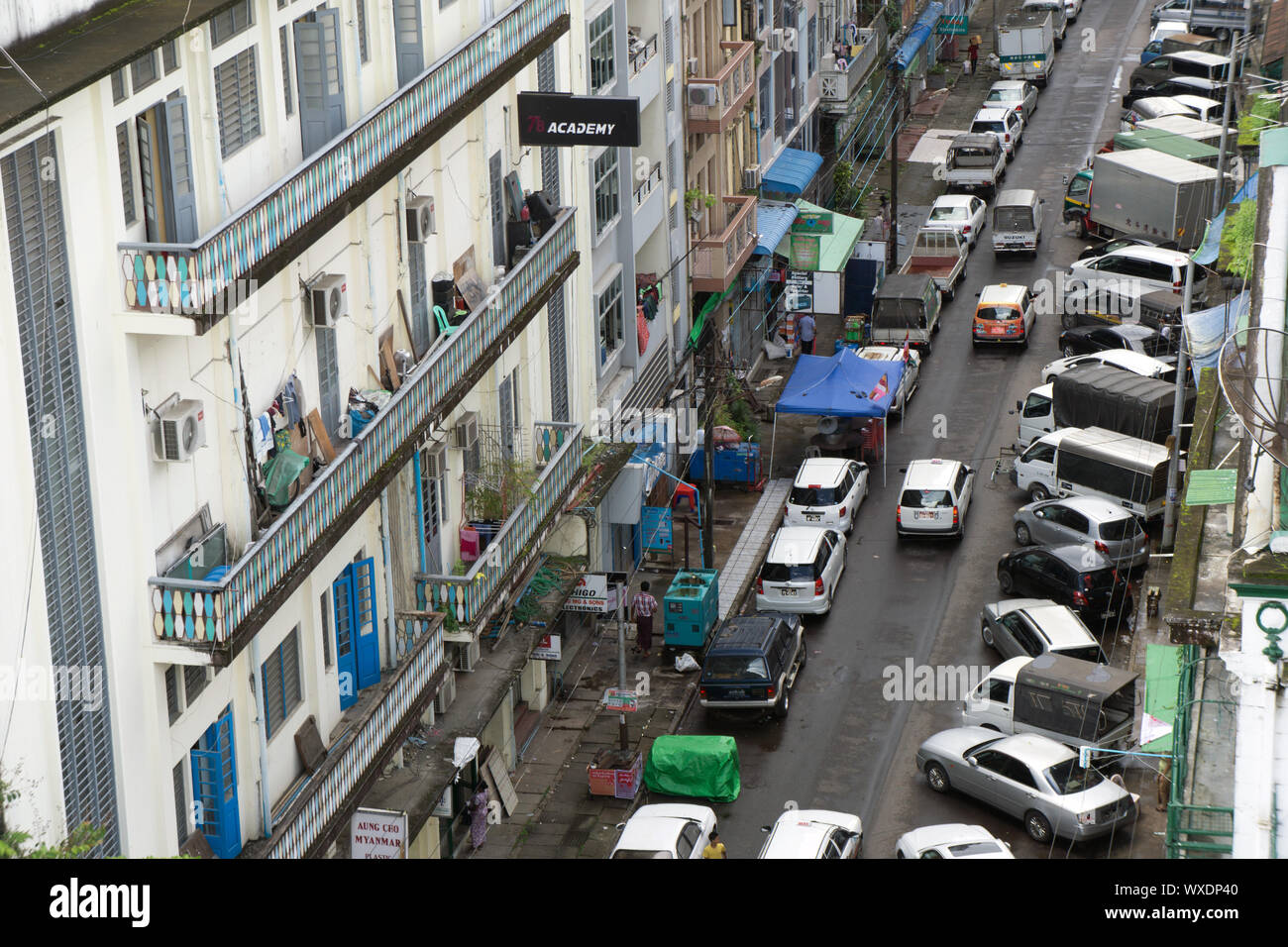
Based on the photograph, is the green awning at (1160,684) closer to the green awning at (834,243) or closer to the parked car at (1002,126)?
the green awning at (834,243)

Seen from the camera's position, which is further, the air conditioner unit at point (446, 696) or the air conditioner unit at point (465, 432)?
the air conditioner unit at point (446, 696)

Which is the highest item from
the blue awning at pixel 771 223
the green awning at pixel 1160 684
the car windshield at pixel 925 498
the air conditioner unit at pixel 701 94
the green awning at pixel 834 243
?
the air conditioner unit at pixel 701 94

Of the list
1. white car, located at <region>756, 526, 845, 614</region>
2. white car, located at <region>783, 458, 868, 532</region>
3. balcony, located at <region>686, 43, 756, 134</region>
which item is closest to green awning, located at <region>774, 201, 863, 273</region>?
Result: balcony, located at <region>686, 43, 756, 134</region>

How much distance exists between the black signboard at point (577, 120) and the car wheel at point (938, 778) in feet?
41.7

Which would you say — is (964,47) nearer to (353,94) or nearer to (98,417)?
(353,94)

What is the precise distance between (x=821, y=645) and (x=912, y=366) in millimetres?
15664

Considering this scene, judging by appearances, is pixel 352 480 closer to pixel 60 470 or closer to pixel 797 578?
pixel 60 470

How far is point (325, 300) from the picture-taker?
24734mm

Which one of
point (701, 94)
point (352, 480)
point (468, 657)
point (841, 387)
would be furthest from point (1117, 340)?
point (352, 480)

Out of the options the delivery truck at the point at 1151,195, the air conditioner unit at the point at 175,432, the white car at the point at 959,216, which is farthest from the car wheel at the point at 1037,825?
the white car at the point at 959,216

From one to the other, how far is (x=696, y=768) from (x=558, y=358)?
8.66 meters

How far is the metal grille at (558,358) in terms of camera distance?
3603cm

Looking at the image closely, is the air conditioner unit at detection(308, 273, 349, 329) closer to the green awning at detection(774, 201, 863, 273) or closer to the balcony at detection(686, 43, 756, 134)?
the balcony at detection(686, 43, 756, 134)
